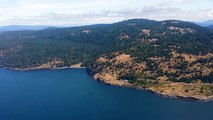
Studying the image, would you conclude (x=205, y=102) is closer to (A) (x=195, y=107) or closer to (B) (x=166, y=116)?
(A) (x=195, y=107)

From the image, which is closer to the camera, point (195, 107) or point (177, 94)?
point (195, 107)

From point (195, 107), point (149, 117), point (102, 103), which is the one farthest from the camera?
point (102, 103)

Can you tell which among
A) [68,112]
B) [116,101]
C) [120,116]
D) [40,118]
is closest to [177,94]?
[116,101]

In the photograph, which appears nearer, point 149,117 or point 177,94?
point 149,117

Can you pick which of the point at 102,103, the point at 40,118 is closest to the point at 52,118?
the point at 40,118

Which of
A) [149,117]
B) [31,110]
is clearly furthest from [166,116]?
[31,110]

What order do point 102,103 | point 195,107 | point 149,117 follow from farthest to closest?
1. point 102,103
2. point 195,107
3. point 149,117

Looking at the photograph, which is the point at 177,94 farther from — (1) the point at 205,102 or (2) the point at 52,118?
(2) the point at 52,118

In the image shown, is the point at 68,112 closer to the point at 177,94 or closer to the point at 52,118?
the point at 52,118
